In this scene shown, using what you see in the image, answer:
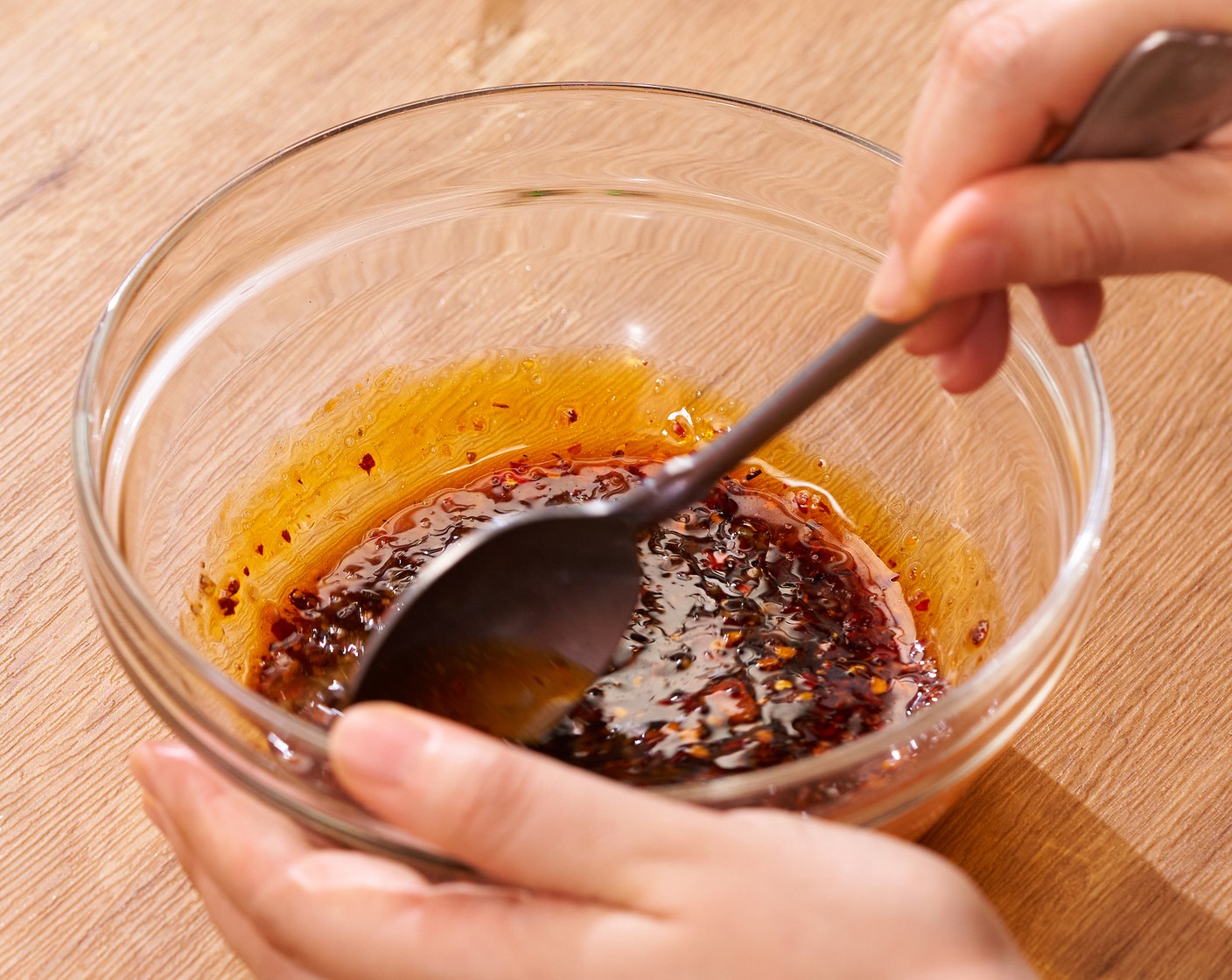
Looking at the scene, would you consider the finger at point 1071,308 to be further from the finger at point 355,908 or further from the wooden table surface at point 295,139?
the finger at point 355,908

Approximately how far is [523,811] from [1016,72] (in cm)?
60

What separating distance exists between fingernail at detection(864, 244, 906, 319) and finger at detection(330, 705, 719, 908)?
0.40 meters

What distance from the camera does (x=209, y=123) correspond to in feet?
5.40

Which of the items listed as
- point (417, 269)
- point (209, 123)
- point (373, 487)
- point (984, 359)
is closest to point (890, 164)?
point (984, 359)

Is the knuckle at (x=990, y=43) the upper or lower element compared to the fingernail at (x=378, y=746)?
upper

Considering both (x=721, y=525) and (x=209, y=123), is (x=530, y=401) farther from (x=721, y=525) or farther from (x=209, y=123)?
(x=209, y=123)

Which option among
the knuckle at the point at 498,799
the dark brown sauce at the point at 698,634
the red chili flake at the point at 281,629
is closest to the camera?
the knuckle at the point at 498,799

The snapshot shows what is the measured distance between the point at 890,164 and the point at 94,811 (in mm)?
961

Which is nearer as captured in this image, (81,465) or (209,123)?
(81,465)

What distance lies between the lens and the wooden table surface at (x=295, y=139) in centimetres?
109

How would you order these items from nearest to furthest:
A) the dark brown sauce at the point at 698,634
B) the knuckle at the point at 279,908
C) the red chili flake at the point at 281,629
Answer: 1. the knuckle at the point at 279,908
2. the dark brown sauce at the point at 698,634
3. the red chili flake at the point at 281,629

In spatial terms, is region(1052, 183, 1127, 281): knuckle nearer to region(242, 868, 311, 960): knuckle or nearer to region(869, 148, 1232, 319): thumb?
region(869, 148, 1232, 319): thumb

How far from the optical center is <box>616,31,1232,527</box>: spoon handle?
0.81 m

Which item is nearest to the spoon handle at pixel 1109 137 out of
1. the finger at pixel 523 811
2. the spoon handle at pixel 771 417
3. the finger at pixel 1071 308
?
the spoon handle at pixel 771 417
